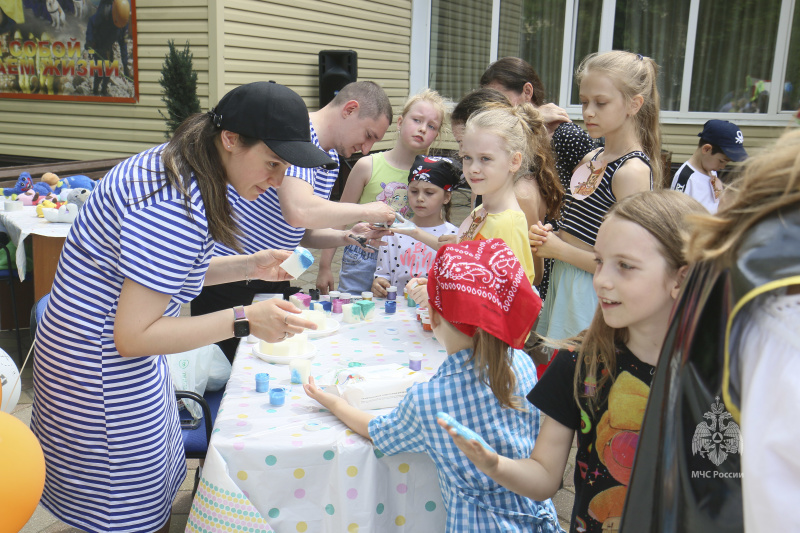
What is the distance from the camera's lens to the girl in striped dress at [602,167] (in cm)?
252

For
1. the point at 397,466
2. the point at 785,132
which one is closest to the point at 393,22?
the point at 397,466

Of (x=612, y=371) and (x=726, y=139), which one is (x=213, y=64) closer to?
(x=726, y=139)

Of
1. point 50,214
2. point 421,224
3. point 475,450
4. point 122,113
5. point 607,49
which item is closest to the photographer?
point 475,450

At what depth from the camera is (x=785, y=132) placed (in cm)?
69

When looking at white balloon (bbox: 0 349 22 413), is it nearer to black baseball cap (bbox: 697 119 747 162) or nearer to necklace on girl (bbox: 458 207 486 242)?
necklace on girl (bbox: 458 207 486 242)

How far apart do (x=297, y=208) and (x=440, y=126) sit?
1218 millimetres

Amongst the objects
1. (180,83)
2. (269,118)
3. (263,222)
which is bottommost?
(263,222)

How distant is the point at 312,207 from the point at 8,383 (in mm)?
1281

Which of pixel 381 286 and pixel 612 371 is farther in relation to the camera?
pixel 381 286

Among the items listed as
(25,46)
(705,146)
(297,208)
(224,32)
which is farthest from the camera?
(25,46)

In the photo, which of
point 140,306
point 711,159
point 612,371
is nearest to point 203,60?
point 711,159

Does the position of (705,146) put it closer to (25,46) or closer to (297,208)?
(297,208)

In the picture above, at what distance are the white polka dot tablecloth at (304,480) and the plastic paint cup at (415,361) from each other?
301mm

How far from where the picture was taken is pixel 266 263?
2.26m
